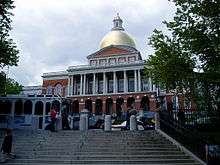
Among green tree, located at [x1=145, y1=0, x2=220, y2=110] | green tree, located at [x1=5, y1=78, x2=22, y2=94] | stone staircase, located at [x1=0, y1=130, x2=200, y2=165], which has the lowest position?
stone staircase, located at [x1=0, y1=130, x2=200, y2=165]

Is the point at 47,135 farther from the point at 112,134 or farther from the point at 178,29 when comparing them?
the point at 178,29

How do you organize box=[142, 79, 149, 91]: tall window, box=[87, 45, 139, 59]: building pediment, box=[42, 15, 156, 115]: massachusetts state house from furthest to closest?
box=[87, 45, 139, 59]: building pediment < box=[142, 79, 149, 91]: tall window < box=[42, 15, 156, 115]: massachusetts state house

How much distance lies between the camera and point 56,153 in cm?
1852

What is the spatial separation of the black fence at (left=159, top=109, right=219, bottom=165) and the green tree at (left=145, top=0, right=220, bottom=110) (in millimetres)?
1387

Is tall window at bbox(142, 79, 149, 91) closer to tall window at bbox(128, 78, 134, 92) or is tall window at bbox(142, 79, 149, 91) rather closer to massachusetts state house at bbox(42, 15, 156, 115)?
massachusetts state house at bbox(42, 15, 156, 115)

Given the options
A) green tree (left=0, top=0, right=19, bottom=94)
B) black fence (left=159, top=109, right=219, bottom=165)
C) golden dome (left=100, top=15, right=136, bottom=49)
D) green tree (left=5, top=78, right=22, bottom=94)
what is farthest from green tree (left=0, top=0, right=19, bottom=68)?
golden dome (left=100, top=15, right=136, bottom=49)

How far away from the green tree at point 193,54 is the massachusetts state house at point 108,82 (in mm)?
48969

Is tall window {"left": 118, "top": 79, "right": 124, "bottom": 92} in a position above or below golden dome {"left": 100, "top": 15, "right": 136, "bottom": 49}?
below

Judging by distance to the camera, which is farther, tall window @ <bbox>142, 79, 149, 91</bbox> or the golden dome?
the golden dome

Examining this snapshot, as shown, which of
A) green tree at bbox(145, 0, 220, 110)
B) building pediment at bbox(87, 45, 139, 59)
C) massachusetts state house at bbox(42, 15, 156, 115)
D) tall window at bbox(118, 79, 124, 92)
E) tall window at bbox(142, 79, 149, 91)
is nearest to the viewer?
green tree at bbox(145, 0, 220, 110)

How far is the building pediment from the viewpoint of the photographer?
236 feet

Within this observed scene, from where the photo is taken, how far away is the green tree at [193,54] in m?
15.0

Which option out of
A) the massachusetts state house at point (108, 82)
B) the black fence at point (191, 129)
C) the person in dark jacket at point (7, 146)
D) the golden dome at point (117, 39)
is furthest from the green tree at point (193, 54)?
the golden dome at point (117, 39)

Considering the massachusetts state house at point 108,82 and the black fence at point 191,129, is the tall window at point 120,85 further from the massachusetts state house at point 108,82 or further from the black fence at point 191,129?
the black fence at point 191,129
